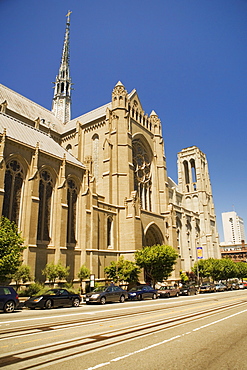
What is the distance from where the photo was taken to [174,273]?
154 ft

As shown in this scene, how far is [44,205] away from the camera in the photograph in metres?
31.0

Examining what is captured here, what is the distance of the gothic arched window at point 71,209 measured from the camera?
109ft

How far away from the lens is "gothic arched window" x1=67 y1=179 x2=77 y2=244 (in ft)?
109

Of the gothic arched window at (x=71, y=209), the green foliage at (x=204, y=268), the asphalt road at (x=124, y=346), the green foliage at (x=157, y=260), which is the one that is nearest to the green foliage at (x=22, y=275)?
the gothic arched window at (x=71, y=209)

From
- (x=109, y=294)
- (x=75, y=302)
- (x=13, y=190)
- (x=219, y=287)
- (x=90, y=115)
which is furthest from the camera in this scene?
(x=90, y=115)

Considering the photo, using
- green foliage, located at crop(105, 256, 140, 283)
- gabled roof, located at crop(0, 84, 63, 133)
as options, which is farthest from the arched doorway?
gabled roof, located at crop(0, 84, 63, 133)

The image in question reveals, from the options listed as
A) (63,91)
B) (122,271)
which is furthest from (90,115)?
(122,271)

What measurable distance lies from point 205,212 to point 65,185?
5165 cm

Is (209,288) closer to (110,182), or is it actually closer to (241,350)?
(110,182)

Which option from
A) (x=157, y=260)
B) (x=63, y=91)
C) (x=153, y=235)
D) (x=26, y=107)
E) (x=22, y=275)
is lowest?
(x=22, y=275)

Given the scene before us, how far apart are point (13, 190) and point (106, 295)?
1389 centimetres

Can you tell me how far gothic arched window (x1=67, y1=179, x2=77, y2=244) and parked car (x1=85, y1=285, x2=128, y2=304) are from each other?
11.0 metres

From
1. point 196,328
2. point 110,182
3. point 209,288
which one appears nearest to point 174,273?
point 209,288

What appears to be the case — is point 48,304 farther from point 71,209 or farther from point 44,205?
point 71,209
